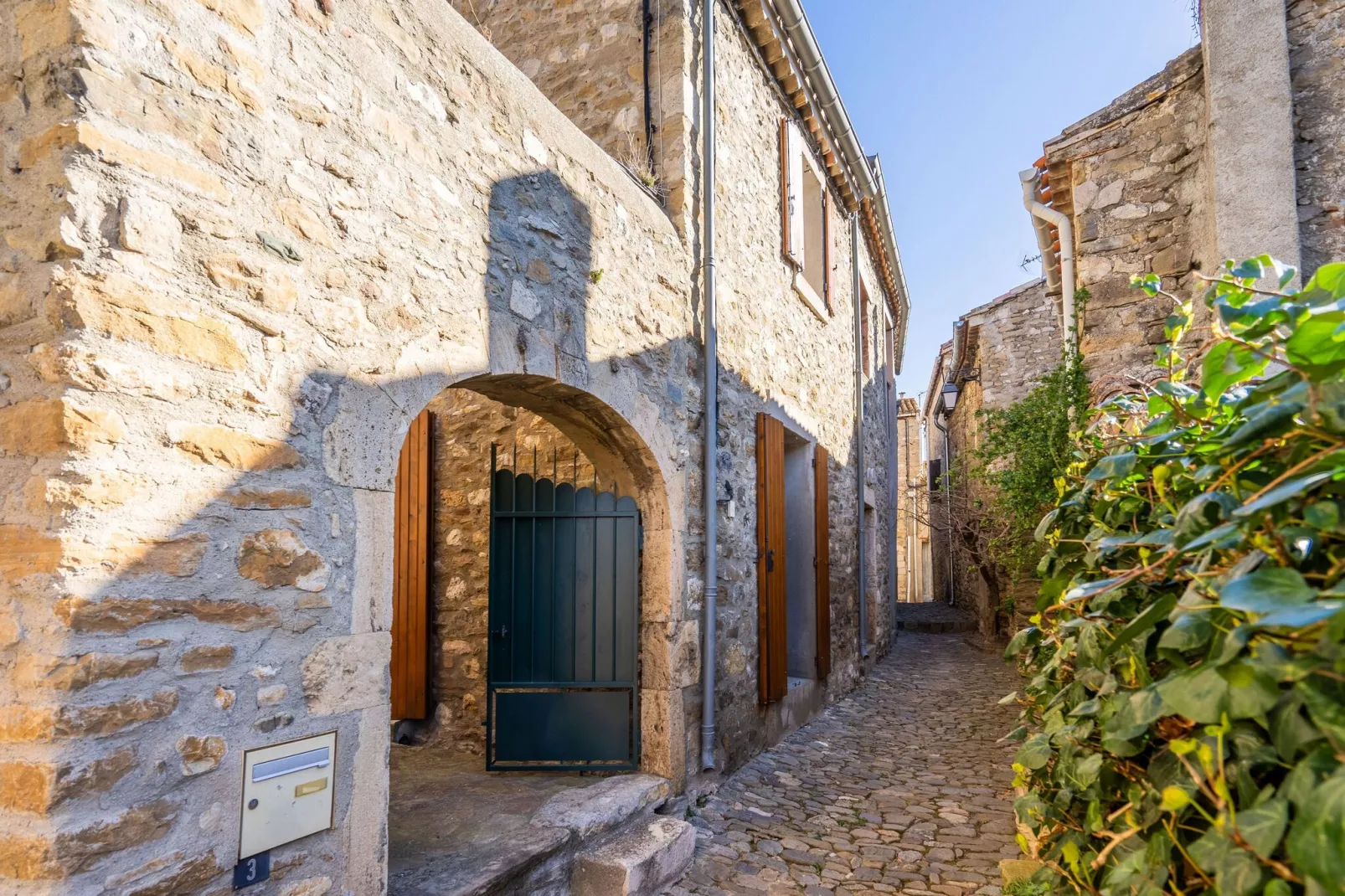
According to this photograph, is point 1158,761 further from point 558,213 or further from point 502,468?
point 502,468

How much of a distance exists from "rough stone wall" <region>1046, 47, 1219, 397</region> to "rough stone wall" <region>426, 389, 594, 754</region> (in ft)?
9.70

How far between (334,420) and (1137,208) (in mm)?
4241

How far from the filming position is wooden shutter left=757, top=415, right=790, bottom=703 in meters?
4.91

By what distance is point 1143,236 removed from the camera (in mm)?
4266

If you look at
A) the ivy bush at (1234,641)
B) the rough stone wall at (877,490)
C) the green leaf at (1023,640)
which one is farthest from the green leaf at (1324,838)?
the rough stone wall at (877,490)

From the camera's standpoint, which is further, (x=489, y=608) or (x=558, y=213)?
(x=489, y=608)

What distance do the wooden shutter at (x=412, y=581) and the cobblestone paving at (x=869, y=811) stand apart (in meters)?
1.69

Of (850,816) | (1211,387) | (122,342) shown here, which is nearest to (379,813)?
(122,342)

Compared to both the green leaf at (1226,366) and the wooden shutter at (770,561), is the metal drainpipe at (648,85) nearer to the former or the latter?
the wooden shutter at (770,561)

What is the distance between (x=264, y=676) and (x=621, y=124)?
3598 mm

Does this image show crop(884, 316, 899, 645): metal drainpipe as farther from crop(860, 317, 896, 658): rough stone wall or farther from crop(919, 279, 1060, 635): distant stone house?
crop(919, 279, 1060, 635): distant stone house

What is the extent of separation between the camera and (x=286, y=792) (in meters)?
1.96

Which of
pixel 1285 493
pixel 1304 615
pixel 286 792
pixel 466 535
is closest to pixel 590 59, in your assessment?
pixel 466 535

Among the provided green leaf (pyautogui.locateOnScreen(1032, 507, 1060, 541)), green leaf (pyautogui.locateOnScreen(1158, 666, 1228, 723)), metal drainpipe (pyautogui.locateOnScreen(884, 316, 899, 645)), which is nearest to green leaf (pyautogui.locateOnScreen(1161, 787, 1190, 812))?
green leaf (pyautogui.locateOnScreen(1158, 666, 1228, 723))
